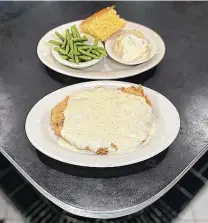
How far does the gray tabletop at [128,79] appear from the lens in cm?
100

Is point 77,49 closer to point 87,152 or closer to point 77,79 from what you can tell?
point 77,79

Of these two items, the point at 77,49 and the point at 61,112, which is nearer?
the point at 61,112

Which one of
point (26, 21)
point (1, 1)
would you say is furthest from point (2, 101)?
point (1, 1)

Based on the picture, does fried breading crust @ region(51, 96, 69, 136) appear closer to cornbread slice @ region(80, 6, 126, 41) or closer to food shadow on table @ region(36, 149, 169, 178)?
food shadow on table @ region(36, 149, 169, 178)

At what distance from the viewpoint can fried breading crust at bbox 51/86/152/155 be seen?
1.08 meters

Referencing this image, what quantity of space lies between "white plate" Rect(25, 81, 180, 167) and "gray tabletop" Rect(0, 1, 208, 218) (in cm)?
5

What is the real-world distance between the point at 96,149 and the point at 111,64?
1.52ft

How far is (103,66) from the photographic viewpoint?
1.40m

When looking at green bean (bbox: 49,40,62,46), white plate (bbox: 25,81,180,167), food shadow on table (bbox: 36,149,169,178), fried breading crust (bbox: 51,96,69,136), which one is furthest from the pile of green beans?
food shadow on table (bbox: 36,149,169,178)

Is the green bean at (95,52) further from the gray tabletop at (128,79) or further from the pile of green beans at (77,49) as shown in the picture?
the gray tabletop at (128,79)

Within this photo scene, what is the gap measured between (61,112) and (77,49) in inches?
13.5

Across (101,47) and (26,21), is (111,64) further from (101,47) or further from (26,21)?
(26,21)

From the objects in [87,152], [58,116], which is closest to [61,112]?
[58,116]

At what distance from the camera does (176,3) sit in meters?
1.74
